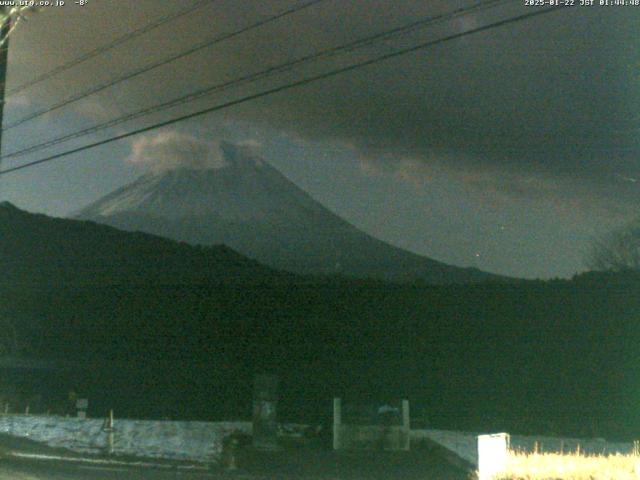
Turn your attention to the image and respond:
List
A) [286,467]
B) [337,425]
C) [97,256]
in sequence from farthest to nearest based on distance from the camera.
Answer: [97,256] → [337,425] → [286,467]

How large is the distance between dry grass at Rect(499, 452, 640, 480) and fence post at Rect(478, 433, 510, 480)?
0.19 meters

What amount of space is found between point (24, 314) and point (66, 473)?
4197 centimetres

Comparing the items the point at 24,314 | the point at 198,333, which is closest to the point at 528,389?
the point at 198,333

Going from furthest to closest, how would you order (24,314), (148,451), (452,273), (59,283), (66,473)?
(452,273) → (59,283) → (24,314) → (148,451) → (66,473)

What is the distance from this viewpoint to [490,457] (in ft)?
48.0

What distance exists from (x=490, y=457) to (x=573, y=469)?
5.14 feet

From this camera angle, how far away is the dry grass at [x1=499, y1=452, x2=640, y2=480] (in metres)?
13.0

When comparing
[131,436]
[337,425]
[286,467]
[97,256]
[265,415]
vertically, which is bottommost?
[286,467]

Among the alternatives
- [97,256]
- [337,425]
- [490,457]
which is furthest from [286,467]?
[97,256]

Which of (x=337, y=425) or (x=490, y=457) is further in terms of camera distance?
(x=337, y=425)

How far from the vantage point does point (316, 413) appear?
138 ft

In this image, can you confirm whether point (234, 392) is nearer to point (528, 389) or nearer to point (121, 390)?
point (121, 390)

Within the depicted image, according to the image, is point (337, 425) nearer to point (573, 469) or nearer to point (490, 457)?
point (490, 457)

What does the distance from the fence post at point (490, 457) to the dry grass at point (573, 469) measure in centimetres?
19
